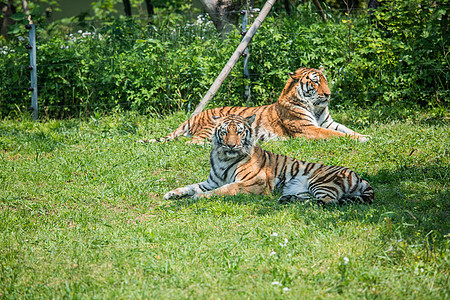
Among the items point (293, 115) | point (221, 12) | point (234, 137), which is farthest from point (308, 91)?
point (221, 12)

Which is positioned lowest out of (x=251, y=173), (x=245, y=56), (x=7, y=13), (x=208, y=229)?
(x=208, y=229)

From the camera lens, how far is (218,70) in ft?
29.7

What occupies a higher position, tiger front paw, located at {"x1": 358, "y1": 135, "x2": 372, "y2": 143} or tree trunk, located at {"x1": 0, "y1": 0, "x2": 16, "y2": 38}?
tree trunk, located at {"x1": 0, "y1": 0, "x2": 16, "y2": 38}

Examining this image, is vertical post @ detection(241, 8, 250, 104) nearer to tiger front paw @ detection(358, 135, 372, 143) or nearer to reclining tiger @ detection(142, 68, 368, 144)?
reclining tiger @ detection(142, 68, 368, 144)

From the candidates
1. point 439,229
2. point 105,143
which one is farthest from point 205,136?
point 439,229

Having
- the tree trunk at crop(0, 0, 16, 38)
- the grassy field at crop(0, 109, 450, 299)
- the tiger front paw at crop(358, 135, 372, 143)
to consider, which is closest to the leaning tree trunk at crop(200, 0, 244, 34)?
the grassy field at crop(0, 109, 450, 299)

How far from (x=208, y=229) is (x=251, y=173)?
1245 mm

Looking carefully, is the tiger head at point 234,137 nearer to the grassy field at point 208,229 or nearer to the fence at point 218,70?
the grassy field at point 208,229

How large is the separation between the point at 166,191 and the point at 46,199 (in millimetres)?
1353

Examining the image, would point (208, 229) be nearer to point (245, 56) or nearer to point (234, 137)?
point (234, 137)

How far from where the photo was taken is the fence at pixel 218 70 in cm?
869

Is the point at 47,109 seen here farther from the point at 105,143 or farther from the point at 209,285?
the point at 209,285

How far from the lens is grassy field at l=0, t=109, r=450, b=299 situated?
3316 millimetres

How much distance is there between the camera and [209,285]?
3.30m
